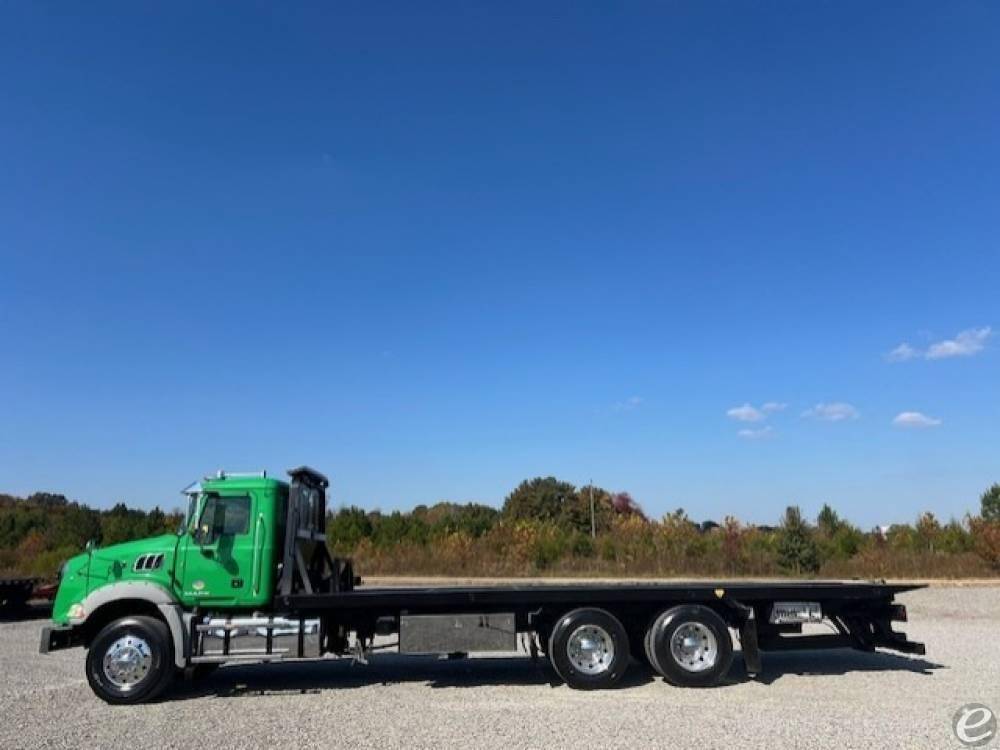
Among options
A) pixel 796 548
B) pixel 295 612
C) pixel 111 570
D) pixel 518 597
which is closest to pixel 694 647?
pixel 518 597

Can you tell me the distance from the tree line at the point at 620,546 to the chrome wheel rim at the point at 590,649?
18.8 metres

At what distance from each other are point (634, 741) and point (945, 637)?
10.6 meters

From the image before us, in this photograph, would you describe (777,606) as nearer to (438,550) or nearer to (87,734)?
(87,734)

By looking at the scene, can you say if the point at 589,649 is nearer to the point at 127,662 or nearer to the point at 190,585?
the point at 190,585

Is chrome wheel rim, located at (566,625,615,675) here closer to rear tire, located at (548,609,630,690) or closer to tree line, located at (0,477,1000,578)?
rear tire, located at (548,609,630,690)

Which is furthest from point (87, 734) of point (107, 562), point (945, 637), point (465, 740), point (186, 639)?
point (945, 637)

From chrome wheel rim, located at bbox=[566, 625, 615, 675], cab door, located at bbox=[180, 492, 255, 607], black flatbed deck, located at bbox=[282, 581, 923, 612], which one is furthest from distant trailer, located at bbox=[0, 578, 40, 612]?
chrome wheel rim, located at bbox=[566, 625, 615, 675]

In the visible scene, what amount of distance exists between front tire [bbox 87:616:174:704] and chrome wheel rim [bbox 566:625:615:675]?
16.2ft

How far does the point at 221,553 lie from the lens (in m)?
10.2

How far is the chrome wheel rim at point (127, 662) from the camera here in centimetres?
962

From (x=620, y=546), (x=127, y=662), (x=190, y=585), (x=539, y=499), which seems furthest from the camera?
(x=539, y=499)

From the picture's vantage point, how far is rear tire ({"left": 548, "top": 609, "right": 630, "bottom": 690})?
1013cm

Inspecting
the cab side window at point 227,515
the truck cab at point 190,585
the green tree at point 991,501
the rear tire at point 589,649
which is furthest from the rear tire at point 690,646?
the green tree at point 991,501

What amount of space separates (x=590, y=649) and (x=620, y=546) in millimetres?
23556
